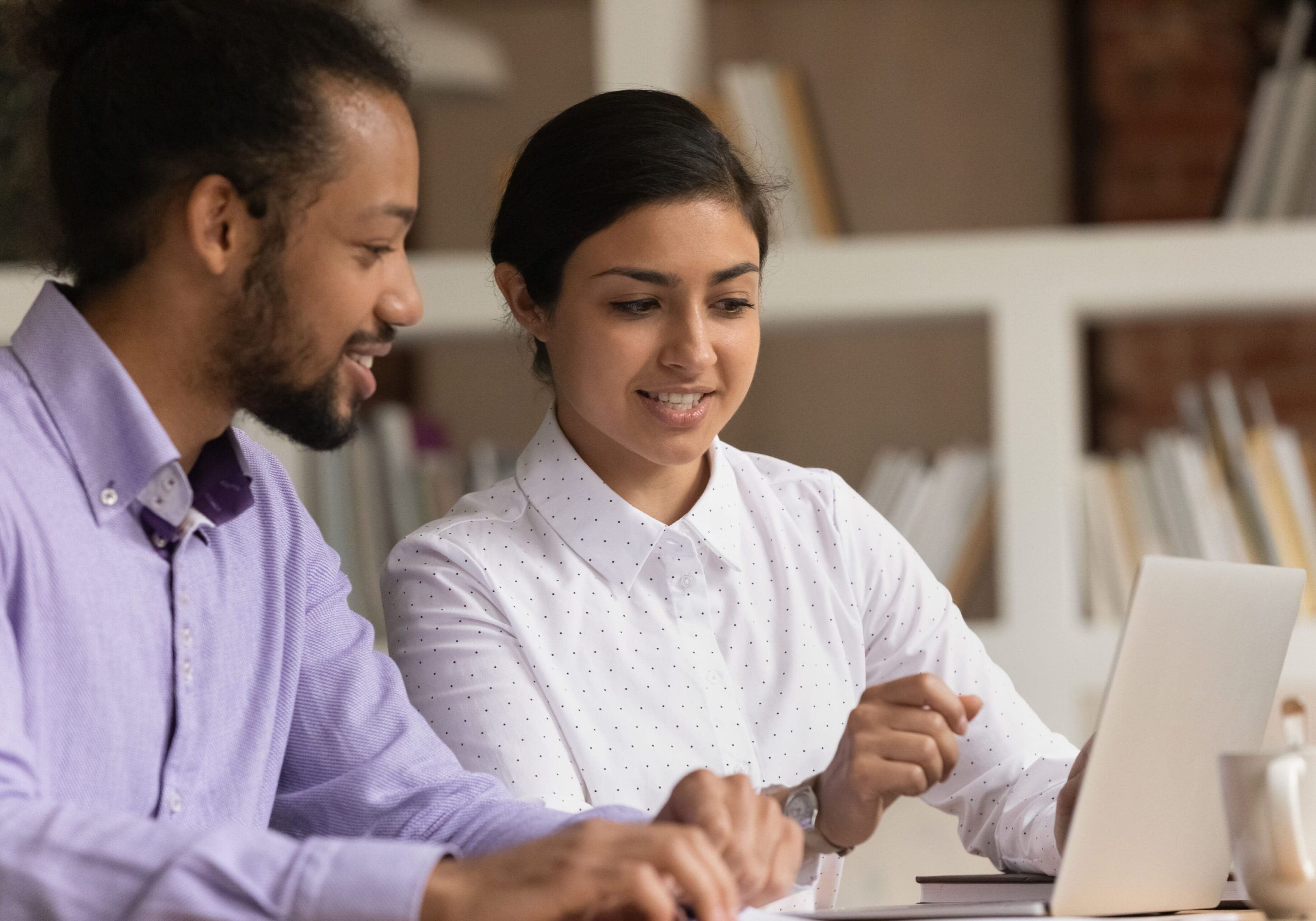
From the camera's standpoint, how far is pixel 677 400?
1.40m

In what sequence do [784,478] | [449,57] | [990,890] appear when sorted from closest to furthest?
1. [990,890]
2. [784,478]
3. [449,57]

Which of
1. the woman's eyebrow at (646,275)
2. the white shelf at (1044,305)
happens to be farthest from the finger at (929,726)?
the white shelf at (1044,305)

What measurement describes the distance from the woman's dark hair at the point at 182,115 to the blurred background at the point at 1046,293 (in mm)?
711

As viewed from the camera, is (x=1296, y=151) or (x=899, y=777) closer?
(x=899, y=777)

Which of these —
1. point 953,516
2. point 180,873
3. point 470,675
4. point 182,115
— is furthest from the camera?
point 953,516

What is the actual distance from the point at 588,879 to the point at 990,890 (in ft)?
1.53

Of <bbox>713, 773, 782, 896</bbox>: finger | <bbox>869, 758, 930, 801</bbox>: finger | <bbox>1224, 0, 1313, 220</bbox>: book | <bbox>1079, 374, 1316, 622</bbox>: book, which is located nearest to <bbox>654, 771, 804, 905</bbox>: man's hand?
<bbox>713, 773, 782, 896</bbox>: finger

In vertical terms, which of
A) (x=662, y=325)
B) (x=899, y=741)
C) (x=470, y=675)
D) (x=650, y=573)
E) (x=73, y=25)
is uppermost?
(x=73, y=25)

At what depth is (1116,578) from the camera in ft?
7.62

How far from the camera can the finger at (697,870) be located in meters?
0.80

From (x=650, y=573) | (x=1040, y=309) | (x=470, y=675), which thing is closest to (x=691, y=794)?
(x=470, y=675)

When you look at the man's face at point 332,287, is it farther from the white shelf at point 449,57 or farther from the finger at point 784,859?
the white shelf at point 449,57

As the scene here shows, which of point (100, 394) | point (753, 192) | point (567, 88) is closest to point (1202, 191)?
point (567, 88)

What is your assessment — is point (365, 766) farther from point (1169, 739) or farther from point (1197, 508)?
point (1197, 508)
